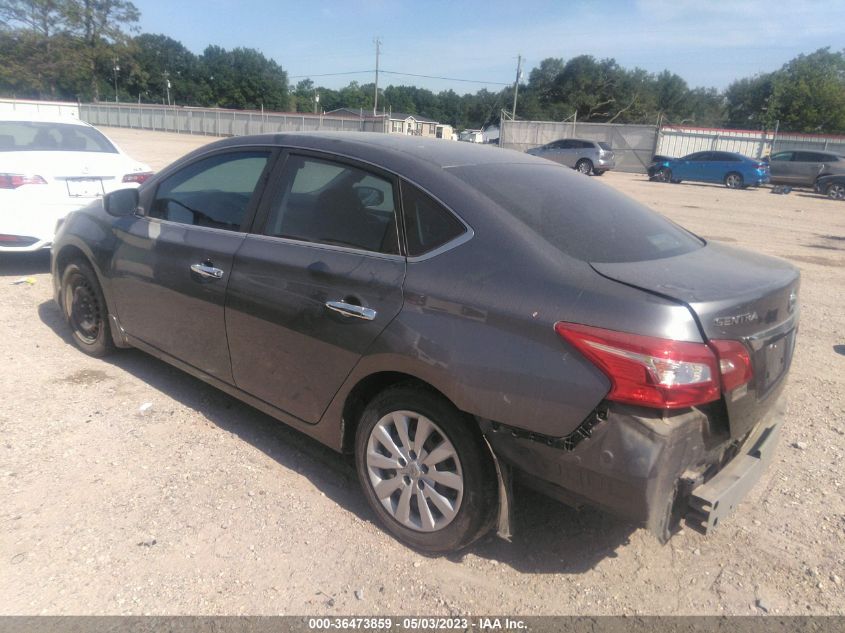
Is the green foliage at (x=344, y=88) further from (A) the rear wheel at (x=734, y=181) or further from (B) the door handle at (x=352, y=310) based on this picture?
(B) the door handle at (x=352, y=310)

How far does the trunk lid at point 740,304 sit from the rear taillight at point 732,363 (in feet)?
0.09

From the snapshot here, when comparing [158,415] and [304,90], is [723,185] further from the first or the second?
[304,90]

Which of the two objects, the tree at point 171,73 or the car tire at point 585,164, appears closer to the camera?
the car tire at point 585,164

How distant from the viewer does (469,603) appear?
2.60 m

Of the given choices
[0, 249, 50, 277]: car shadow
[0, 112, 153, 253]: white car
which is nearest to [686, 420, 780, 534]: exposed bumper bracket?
[0, 112, 153, 253]: white car

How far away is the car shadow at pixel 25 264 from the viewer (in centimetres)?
727

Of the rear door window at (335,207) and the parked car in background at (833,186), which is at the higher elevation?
the rear door window at (335,207)

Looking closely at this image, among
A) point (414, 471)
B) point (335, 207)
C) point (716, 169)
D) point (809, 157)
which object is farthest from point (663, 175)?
point (414, 471)

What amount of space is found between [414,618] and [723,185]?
28.6 m

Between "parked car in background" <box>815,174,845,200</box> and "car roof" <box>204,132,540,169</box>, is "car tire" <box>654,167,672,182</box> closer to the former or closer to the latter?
"parked car in background" <box>815,174,845,200</box>

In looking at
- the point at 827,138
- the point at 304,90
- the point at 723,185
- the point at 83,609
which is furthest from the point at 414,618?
the point at 304,90

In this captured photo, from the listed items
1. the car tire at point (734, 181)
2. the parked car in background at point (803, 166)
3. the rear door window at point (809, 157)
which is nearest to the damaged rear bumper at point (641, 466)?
the parked car in background at point (803, 166)

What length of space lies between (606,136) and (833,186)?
15.3m

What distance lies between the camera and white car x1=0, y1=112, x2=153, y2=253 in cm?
650
